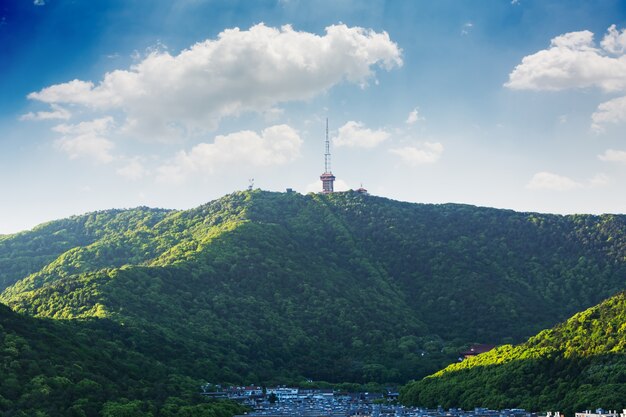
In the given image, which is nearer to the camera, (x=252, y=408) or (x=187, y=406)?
(x=187, y=406)

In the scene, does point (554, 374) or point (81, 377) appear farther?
point (554, 374)

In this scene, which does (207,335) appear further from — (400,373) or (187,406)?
(187,406)

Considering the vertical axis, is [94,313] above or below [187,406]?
above

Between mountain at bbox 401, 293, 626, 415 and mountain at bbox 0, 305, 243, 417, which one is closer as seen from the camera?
mountain at bbox 0, 305, 243, 417

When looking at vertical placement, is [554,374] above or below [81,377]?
below

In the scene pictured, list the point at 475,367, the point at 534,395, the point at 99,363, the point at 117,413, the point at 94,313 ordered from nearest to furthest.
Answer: the point at 117,413
the point at 534,395
the point at 99,363
the point at 475,367
the point at 94,313

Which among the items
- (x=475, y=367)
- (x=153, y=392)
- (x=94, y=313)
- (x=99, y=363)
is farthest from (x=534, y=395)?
(x=94, y=313)

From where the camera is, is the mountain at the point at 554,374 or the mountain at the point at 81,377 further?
the mountain at the point at 554,374

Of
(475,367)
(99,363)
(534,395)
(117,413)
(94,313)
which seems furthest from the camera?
(94,313)
